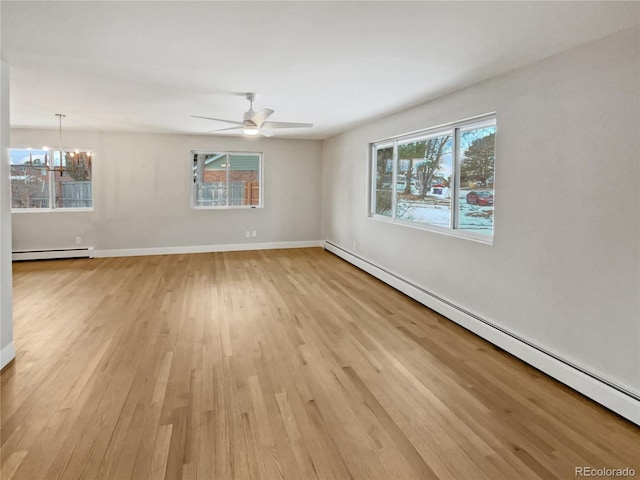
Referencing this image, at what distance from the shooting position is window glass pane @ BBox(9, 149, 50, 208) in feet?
23.0

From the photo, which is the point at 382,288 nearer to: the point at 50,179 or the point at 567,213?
the point at 567,213

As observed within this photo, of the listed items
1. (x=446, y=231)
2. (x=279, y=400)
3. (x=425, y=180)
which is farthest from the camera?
(x=425, y=180)

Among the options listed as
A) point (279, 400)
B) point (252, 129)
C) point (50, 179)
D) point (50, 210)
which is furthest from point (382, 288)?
point (50, 179)

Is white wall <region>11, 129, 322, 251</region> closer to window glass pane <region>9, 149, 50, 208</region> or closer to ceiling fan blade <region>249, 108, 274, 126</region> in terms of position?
window glass pane <region>9, 149, 50, 208</region>

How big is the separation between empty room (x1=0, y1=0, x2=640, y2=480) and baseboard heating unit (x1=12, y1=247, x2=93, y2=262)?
1.47 metres

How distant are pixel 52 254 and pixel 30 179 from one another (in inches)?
56.3

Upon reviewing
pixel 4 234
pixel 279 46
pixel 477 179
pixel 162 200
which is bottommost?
pixel 4 234

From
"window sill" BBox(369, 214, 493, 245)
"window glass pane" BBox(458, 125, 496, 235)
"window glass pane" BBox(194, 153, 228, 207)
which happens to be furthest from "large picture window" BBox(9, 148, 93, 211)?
"window glass pane" BBox(458, 125, 496, 235)

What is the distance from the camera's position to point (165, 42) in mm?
2684

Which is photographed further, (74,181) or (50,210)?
(74,181)

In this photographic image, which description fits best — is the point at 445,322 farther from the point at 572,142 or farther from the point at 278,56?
the point at 278,56

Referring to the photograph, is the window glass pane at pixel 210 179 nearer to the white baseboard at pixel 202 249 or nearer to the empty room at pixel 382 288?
the white baseboard at pixel 202 249

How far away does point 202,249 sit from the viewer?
25.8ft

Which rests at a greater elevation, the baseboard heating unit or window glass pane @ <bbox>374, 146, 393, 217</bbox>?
window glass pane @ <bbox>374, 146, 393, 217</bbox>
